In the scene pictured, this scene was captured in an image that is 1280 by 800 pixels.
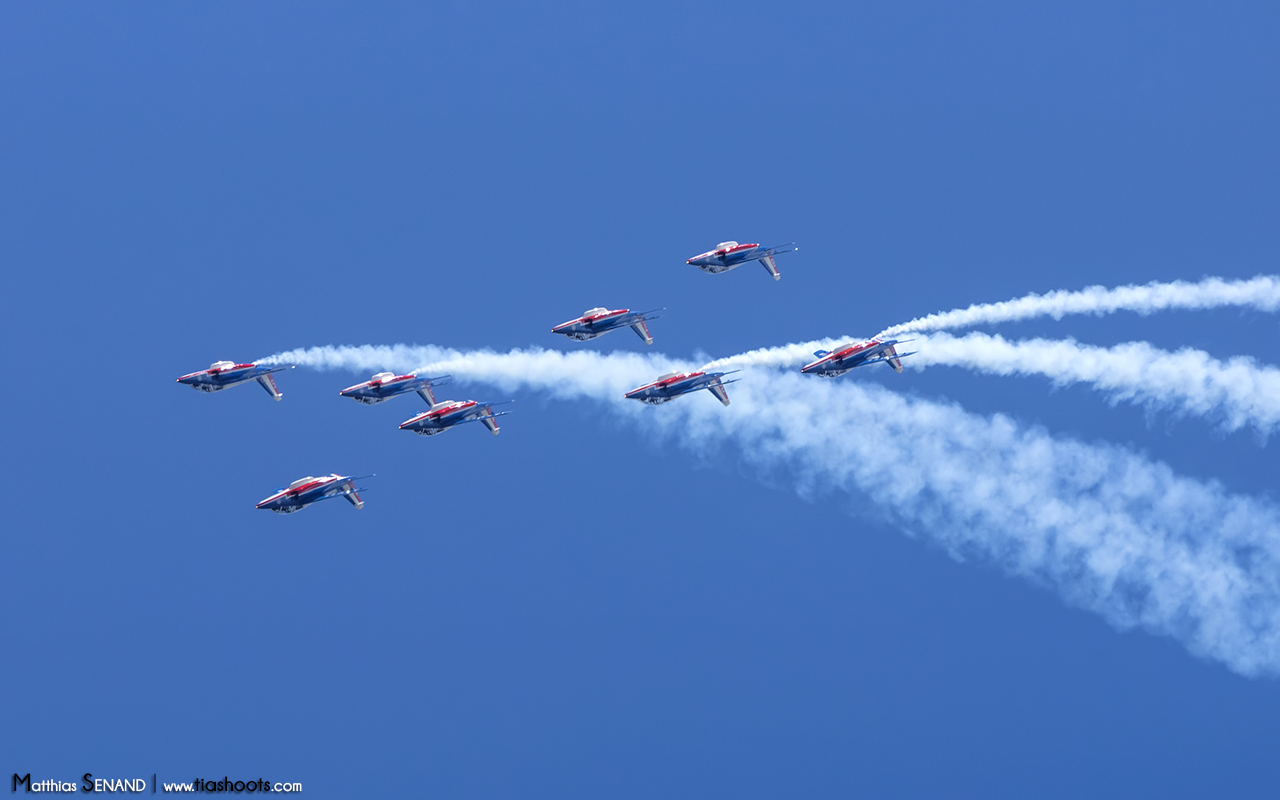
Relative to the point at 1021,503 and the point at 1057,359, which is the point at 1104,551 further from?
the point at 1057,359

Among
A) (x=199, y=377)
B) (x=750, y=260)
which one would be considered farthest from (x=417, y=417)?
(x=750, y=260)

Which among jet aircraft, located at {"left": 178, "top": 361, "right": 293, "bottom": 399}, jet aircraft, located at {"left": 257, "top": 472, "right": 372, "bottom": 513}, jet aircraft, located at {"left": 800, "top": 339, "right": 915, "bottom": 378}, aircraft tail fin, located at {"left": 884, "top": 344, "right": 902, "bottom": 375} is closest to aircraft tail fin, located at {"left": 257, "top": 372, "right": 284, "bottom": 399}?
jet aircraft, located at {"left": 178, "top": 361, "right": 293, "bottom": 399}

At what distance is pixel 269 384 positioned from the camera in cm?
8806

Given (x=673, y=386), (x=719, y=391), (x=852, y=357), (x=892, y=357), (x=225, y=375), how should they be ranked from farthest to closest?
(x=225, y=375), (x=719, y=391), (x=892, y=357), (x=852, y=357), (x=673, y=386)

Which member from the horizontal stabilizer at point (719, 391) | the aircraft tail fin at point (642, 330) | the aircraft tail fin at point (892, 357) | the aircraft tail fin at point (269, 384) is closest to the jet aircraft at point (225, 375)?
the aircraft tail fin at point (269, 384)

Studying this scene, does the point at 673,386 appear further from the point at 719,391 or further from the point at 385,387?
the point at 385,387

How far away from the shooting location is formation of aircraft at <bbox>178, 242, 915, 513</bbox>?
83.7m

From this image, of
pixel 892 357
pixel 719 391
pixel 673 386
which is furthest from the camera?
pixel 719 391

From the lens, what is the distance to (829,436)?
9056cm

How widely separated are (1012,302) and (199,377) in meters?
50.0

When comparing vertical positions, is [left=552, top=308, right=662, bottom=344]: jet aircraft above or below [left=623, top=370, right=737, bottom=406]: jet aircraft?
above

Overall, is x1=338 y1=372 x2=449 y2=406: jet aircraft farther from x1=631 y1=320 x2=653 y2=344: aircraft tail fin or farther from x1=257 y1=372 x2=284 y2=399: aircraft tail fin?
x1=631 y1=320 x2=653 y2=344: aircraft tail fin

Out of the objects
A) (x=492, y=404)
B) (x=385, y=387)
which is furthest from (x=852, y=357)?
(x=385, y=387)

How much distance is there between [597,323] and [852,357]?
15305mm
